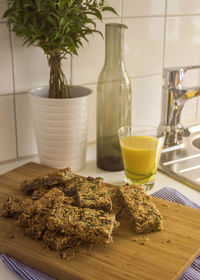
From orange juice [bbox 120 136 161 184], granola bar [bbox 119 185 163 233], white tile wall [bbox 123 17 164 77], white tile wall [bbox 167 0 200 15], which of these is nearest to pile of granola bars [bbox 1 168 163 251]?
granola bar [bbox 119 185 163 233]

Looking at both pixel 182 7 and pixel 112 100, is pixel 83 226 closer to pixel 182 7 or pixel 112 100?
pixel 112 100

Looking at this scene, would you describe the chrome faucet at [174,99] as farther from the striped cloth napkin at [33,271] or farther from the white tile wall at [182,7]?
the striped cloth napkin at [33,271]

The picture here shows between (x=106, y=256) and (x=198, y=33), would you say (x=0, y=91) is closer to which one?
(x=106, y=256)

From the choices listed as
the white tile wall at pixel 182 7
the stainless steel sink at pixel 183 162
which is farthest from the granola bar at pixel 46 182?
the white tile wall at pixel 182 7

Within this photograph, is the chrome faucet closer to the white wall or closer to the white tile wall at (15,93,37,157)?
the white wall

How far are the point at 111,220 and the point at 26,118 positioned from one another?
533 millimetres

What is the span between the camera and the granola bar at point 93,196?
82cm

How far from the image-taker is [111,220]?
0.76 m

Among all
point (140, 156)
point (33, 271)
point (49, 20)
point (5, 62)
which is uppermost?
point (49, 20)

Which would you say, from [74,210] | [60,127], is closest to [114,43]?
[60,127]

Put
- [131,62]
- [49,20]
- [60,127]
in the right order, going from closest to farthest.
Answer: [49,20], [60,127], [131,62]

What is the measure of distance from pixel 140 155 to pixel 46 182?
241 mm

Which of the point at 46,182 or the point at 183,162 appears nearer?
the point at 46,182

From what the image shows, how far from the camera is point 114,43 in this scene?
106cm
